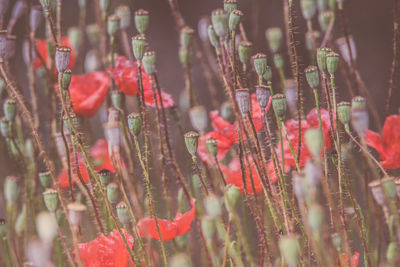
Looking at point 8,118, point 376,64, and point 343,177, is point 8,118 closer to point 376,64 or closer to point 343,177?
point 343,177

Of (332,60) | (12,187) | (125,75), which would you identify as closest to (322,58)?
(332,60)

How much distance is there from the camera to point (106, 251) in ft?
1.83

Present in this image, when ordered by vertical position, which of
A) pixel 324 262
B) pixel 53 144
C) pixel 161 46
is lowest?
pixel 324 262

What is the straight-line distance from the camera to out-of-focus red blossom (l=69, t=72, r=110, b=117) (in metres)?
0.75

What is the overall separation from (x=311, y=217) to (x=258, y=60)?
0.59ft

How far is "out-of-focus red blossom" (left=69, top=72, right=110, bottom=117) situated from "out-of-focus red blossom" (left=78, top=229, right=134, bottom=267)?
0.75ft

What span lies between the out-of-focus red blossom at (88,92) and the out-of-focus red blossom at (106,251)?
23 cm

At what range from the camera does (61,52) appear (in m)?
0.51

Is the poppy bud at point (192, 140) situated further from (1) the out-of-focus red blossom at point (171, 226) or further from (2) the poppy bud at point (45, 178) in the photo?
(2) the poppy bud at point (45, 178)

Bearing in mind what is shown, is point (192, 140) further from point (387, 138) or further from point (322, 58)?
point (387, 138)

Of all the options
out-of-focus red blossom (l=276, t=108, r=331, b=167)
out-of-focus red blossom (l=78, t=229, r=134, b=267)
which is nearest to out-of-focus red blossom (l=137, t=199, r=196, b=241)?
out-of-focus red blossom (l=78, t=229, r=134, b=267)

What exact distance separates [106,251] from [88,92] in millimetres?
277

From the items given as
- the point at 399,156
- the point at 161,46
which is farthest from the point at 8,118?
the point at 161,46

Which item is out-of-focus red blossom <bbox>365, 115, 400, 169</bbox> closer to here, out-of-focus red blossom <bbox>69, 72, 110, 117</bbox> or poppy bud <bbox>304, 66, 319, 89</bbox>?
poppy bud <bbox>304, 66, 319, 89</bbox>
